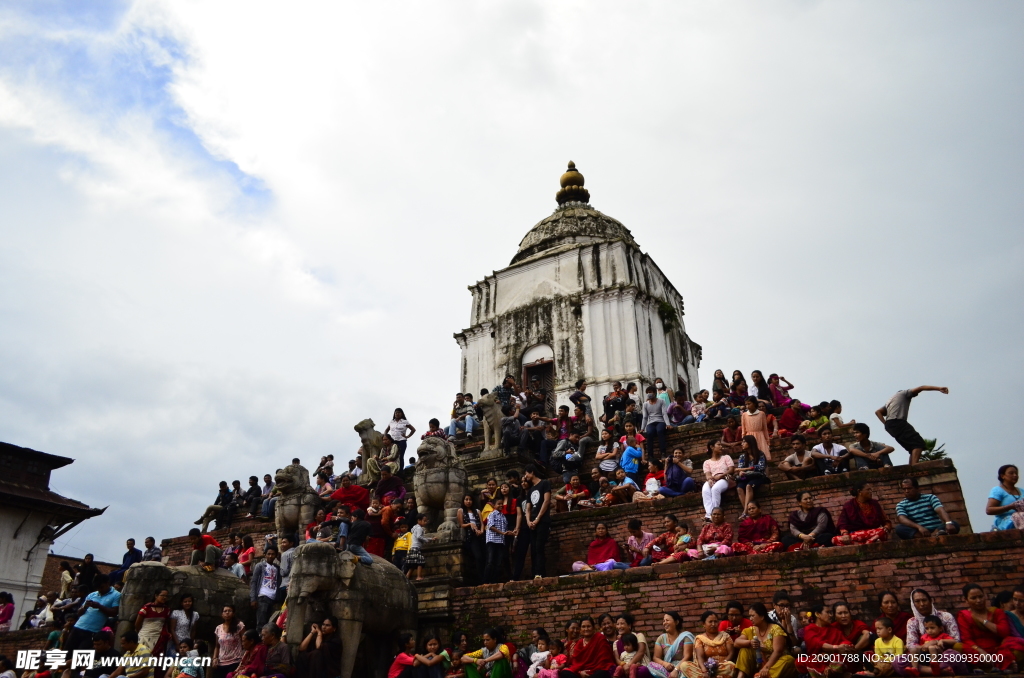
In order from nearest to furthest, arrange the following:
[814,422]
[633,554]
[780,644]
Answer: [780,644] < [633,554] < [814,422]

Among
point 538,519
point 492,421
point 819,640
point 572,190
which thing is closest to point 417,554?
point 538,519

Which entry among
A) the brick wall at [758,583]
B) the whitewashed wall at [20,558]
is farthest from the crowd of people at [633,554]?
the whitewashed wall at [20,558]

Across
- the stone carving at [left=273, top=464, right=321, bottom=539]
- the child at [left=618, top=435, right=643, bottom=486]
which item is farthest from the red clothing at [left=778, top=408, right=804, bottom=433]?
the stone carving at [left=273, top=464, right=321, bottom=539]

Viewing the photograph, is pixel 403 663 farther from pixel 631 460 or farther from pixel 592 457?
pixel 592 457

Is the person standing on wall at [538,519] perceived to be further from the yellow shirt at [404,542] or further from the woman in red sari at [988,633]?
the woman in red sari at [988,633]

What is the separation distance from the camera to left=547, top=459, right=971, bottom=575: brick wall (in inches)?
421

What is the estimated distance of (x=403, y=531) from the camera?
12922 millimetres

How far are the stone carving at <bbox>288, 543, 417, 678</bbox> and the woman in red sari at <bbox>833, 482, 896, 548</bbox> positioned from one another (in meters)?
5.79

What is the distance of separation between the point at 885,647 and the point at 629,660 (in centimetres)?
261

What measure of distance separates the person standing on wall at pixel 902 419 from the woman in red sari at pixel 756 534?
2651 mm

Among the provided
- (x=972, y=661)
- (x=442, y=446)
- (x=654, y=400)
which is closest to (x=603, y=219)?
(x=654, y=400)

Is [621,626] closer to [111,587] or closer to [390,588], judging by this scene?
[390,588]

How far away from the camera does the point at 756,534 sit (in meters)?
10.5

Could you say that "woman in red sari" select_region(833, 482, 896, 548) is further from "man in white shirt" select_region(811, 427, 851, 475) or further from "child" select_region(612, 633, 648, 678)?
"child" select_region(612, 633, 648, 678)
